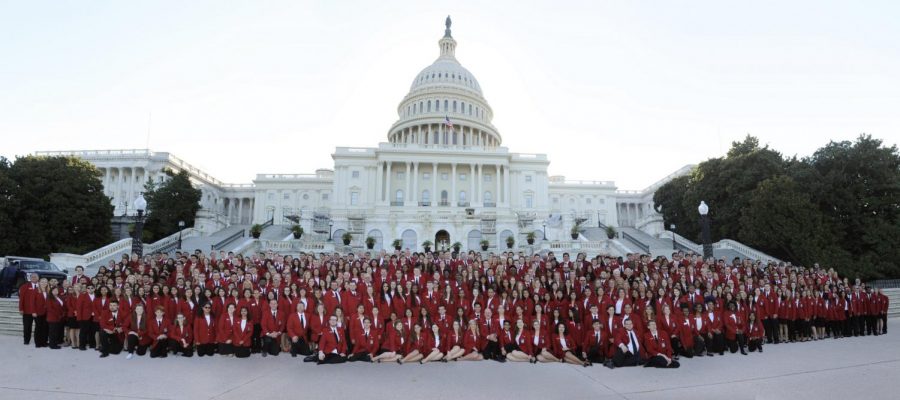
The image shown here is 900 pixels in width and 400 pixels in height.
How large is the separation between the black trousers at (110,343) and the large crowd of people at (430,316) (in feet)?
0.08

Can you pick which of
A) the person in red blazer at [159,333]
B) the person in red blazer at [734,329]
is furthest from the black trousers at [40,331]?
the person in red blazer at [734,329]

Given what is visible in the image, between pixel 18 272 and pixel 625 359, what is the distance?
69.3 feet

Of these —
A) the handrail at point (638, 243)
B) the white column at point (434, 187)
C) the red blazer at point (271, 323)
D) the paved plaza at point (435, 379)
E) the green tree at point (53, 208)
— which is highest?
the white column at point (434, 187)

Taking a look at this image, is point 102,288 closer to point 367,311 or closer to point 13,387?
point 13,387

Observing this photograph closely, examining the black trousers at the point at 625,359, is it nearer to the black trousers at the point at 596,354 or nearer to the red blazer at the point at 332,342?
the black trousers at the point at 596,354

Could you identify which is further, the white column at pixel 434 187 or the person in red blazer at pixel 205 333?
the white column at pixel 434 187

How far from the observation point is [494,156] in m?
61.5

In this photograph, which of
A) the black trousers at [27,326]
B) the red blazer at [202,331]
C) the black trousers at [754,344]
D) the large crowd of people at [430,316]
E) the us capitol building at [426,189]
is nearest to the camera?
the large crowd of people at [430,316]

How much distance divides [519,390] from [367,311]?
4713mm

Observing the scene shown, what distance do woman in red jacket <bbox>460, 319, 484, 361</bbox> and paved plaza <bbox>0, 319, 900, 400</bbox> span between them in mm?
390

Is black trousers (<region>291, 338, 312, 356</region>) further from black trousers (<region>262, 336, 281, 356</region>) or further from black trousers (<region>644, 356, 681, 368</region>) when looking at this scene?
black trousers (<region>644, 356, 681, 368</region>)

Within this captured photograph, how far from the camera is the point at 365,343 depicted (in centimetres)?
966

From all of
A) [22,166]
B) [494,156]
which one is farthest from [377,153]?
[22,166]

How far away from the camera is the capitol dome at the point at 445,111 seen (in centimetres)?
7600
